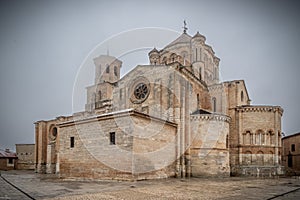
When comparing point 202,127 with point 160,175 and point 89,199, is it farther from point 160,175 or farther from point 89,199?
point 89,199

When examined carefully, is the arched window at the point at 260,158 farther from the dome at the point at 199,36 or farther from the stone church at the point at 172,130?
the dome at the point at 199,36

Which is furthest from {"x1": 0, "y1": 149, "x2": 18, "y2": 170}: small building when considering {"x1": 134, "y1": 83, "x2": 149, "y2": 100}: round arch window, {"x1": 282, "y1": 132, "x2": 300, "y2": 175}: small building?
{"x1": 282, "y1": 132, "x2": 300, "y2": 175}: small building

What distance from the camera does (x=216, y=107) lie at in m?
29.1

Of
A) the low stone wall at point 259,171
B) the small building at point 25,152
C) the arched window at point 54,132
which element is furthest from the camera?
the small building at point 25,152

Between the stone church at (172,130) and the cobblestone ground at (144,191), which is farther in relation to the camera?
the stone church at (172,130)

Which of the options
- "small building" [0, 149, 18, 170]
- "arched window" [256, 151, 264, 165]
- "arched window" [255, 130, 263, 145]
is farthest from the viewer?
"small building" [0, 149, 18, 170]

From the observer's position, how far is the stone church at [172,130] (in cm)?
1733

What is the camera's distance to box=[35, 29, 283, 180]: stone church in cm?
1733

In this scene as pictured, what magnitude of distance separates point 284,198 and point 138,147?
28.7ft

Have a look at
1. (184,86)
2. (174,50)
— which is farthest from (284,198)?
(174,50)

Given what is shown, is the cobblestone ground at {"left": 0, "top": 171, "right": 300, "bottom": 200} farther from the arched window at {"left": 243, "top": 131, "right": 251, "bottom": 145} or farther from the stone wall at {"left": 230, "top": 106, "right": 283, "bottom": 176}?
the arched window at {"left": 243, "top": 131, "right": 251, "bottom": 145}

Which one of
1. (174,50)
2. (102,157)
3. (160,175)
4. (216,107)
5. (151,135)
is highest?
(174,50)

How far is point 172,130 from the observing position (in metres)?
21.6

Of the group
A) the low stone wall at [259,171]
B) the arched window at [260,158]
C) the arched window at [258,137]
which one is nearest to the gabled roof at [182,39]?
the arched window at [258,137]
